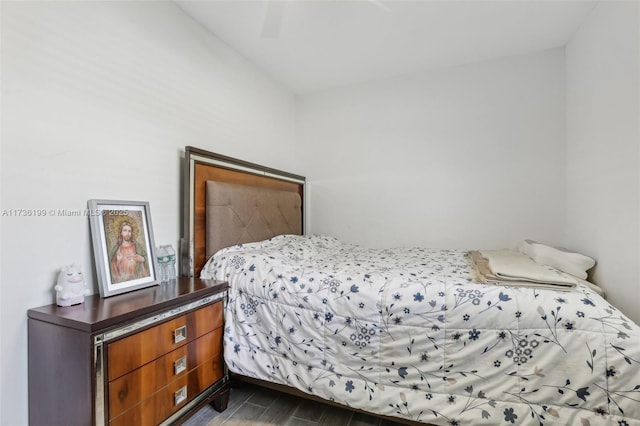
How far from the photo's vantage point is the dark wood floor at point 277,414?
154cm

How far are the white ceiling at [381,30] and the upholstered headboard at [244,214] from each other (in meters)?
1.16

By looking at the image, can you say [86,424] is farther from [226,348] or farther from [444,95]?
[444,95]

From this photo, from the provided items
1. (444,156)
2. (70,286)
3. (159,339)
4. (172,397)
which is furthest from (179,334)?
(444,156)

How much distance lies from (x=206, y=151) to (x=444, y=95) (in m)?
2.24

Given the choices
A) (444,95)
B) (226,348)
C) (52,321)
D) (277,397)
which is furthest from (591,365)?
(444,95)

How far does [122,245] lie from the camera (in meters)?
1.49

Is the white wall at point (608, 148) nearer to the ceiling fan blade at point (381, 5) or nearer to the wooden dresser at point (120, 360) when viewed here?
the ceiling fan blade at point (381, 5)

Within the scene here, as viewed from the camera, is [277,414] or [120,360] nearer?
[120,360]

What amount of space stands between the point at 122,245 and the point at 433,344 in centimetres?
159

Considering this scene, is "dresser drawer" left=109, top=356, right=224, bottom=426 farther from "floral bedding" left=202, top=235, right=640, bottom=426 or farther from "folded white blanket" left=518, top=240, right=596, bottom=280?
"folded white blanket" left=518, top=240, right=596, bottom=280

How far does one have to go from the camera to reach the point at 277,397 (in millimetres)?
1768

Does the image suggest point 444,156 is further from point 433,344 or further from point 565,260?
point 433,344

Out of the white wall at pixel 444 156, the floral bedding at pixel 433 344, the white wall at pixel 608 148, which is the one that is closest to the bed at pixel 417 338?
the floral bedding at pixel 433 344

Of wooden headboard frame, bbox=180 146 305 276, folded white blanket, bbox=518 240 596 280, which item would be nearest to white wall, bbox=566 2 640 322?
folded white blanket, bbox=518 240 596 280
